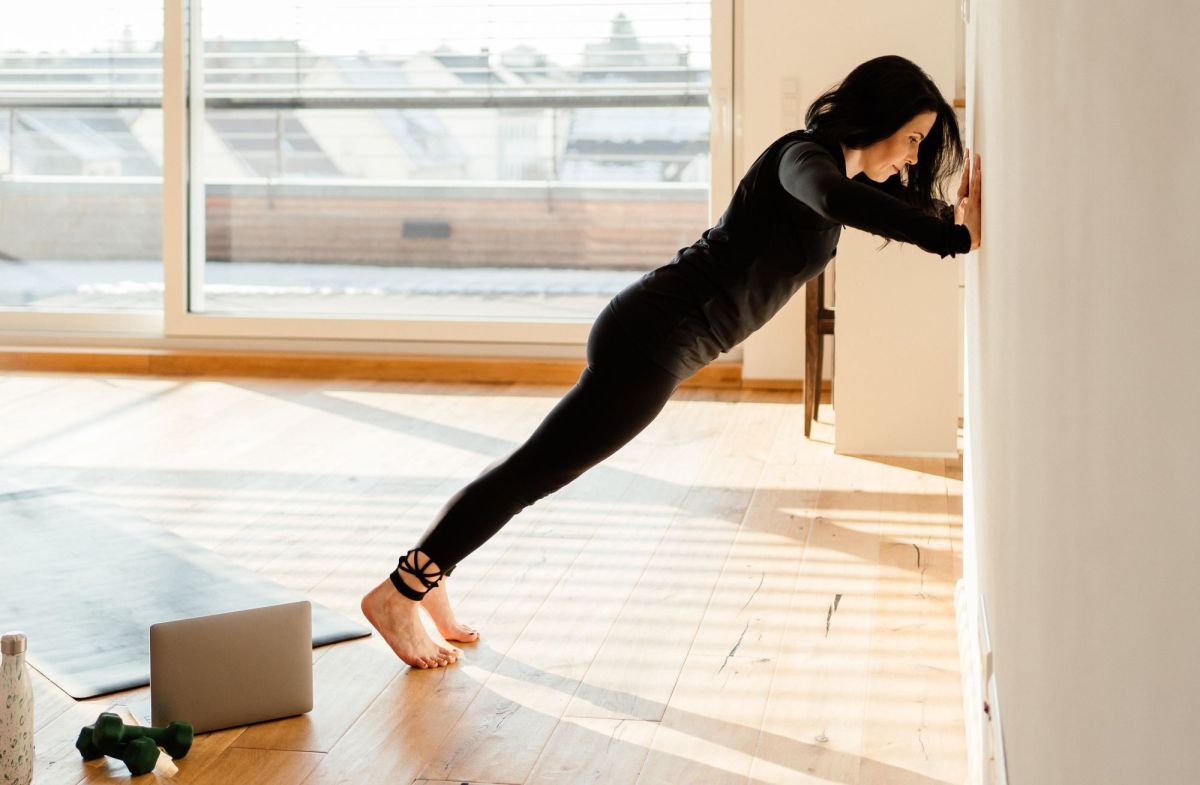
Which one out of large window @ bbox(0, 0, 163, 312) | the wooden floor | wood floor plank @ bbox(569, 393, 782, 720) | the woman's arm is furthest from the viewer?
large window @ bbox(0, 0, 163, 312)

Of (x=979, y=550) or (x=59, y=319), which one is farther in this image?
(x=59, y=319)

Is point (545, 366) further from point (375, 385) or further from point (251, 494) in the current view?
point (251, 494)

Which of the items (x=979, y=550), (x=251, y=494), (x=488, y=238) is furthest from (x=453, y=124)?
(x=979, y=550)

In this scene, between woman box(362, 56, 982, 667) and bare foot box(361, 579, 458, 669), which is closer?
woman box(362, 56, 982, 667)

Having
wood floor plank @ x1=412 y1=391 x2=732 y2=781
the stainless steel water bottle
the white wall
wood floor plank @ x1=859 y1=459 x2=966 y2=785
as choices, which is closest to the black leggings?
wood floor plank @ x1=412 y1=391 x2=732 y2=781

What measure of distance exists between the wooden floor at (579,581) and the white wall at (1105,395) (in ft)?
3.52

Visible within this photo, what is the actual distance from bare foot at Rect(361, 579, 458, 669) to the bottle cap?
0.69 meters

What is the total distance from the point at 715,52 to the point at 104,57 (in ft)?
8.71

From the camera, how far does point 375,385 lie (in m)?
5.48

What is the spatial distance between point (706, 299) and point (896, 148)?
1.31 ft

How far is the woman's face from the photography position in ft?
7.50

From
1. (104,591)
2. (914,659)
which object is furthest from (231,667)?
(914,659)

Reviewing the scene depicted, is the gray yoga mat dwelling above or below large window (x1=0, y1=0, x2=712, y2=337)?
below

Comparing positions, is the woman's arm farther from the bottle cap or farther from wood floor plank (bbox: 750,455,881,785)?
the bottle cap
